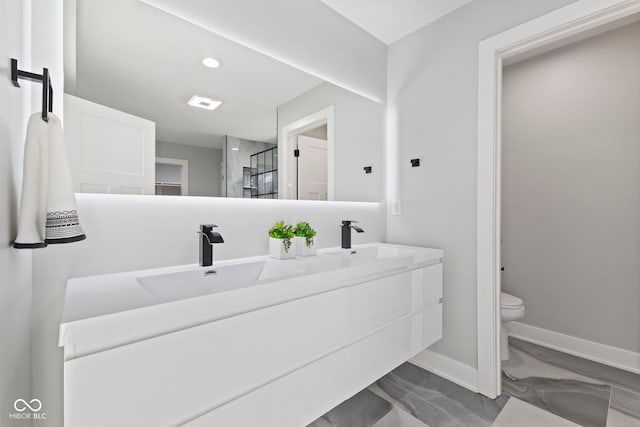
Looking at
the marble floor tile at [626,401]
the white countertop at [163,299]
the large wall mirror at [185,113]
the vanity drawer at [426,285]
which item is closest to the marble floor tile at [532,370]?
the marble floor tile at [626,401]

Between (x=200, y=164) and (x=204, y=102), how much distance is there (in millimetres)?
306

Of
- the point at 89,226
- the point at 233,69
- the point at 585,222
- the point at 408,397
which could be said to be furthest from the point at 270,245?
the point at 585,222

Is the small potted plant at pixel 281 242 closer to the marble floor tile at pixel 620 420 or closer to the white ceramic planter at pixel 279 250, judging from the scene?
the white ceramic planter at pixel 279 250

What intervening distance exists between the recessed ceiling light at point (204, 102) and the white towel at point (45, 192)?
65 centimetres

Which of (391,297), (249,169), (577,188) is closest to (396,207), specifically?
(391,297)

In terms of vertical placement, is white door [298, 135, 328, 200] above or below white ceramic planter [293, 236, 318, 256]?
above

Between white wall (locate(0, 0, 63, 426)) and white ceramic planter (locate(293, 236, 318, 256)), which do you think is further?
white ceramic planter (locate(293, 236, 318, 256))

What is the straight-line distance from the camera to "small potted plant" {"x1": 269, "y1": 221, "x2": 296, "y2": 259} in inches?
58.3

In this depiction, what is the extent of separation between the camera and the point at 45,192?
0.75 m

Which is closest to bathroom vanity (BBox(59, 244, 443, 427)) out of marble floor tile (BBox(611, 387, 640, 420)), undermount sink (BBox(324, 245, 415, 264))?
undermount sink (BBox(324, 245, 415, 264))

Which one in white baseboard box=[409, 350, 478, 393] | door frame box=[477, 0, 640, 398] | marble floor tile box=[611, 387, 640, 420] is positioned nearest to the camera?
marble floor tile box=[611, 387, 640, 420]

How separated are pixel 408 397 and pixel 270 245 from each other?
4.16 feet

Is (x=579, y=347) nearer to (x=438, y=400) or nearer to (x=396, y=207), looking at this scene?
(x=438, y=400)

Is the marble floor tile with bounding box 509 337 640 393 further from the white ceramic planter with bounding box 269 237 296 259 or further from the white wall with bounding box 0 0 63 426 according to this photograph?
the white wall with bounding box 0 0 63 426
